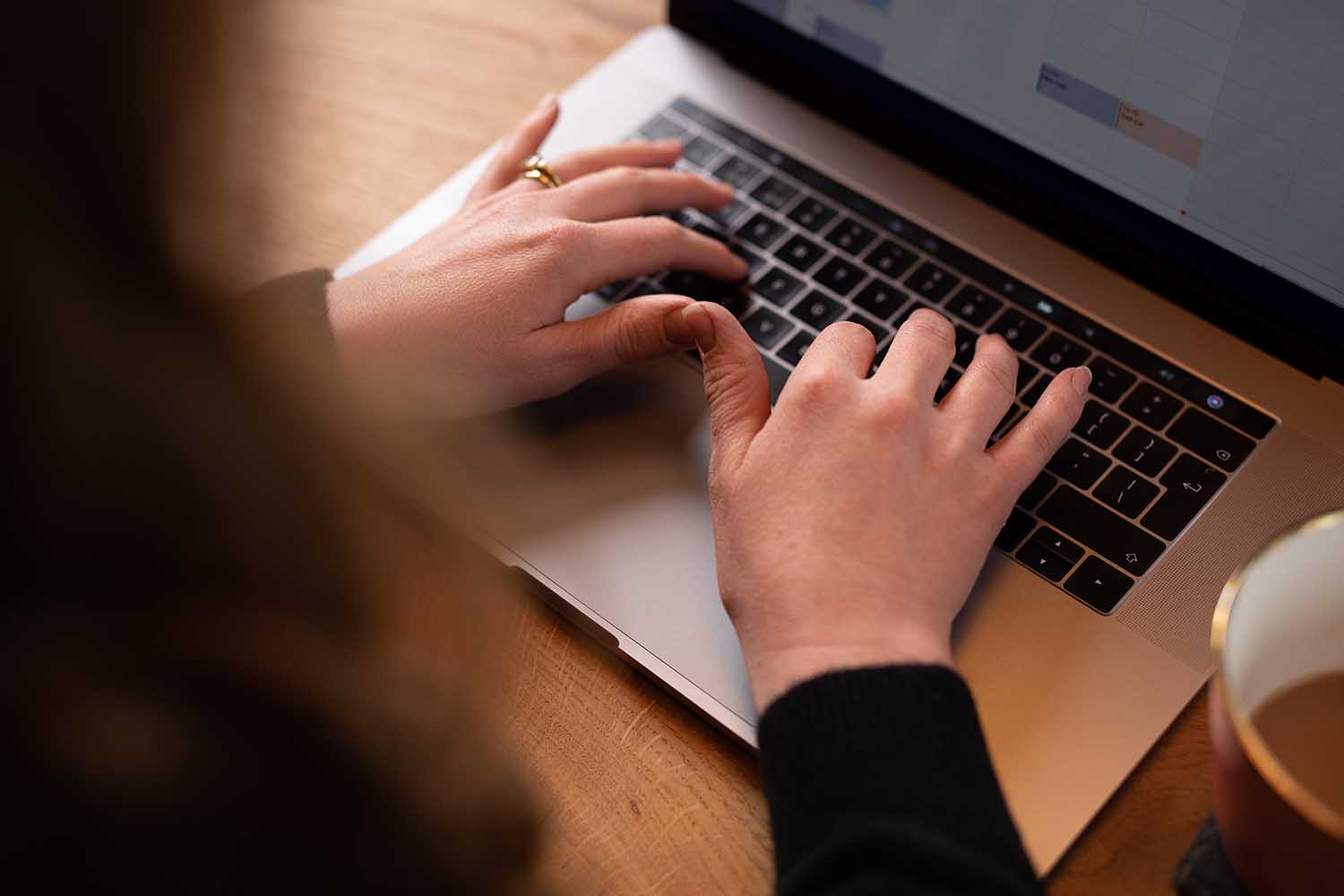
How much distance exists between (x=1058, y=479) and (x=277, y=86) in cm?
45

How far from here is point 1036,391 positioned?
70 centimetres

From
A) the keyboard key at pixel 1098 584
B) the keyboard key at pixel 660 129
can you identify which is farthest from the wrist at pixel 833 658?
the keyboard key at pixel 660 129

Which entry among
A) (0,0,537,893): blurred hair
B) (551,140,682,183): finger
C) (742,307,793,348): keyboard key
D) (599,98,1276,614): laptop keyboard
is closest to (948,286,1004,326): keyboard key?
(599,98,1276,614): laptop keyboard

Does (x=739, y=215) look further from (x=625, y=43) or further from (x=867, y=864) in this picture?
(x=867, y=864)

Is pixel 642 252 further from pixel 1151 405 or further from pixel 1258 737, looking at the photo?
pixel 1258 737

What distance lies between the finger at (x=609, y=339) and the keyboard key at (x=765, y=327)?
0.21 ft

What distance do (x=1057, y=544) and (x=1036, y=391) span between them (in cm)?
10

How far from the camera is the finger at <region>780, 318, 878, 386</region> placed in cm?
63

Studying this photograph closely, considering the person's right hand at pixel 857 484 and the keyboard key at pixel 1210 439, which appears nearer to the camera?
the person's right hand at pixel 857 484

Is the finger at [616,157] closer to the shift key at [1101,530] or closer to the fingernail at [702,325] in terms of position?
Result: the fingernail at [702,325]

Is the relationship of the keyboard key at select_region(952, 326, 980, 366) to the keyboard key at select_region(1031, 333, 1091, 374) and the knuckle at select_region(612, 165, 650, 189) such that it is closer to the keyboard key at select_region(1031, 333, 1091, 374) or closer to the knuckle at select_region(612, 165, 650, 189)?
the keyboard key at select_region(1031, 333, 1091, 374)

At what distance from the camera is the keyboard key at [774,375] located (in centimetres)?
71

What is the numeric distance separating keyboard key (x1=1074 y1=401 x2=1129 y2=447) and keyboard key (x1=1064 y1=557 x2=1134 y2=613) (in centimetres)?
8

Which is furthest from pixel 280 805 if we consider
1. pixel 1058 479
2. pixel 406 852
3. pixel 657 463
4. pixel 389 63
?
pixel 389 63
